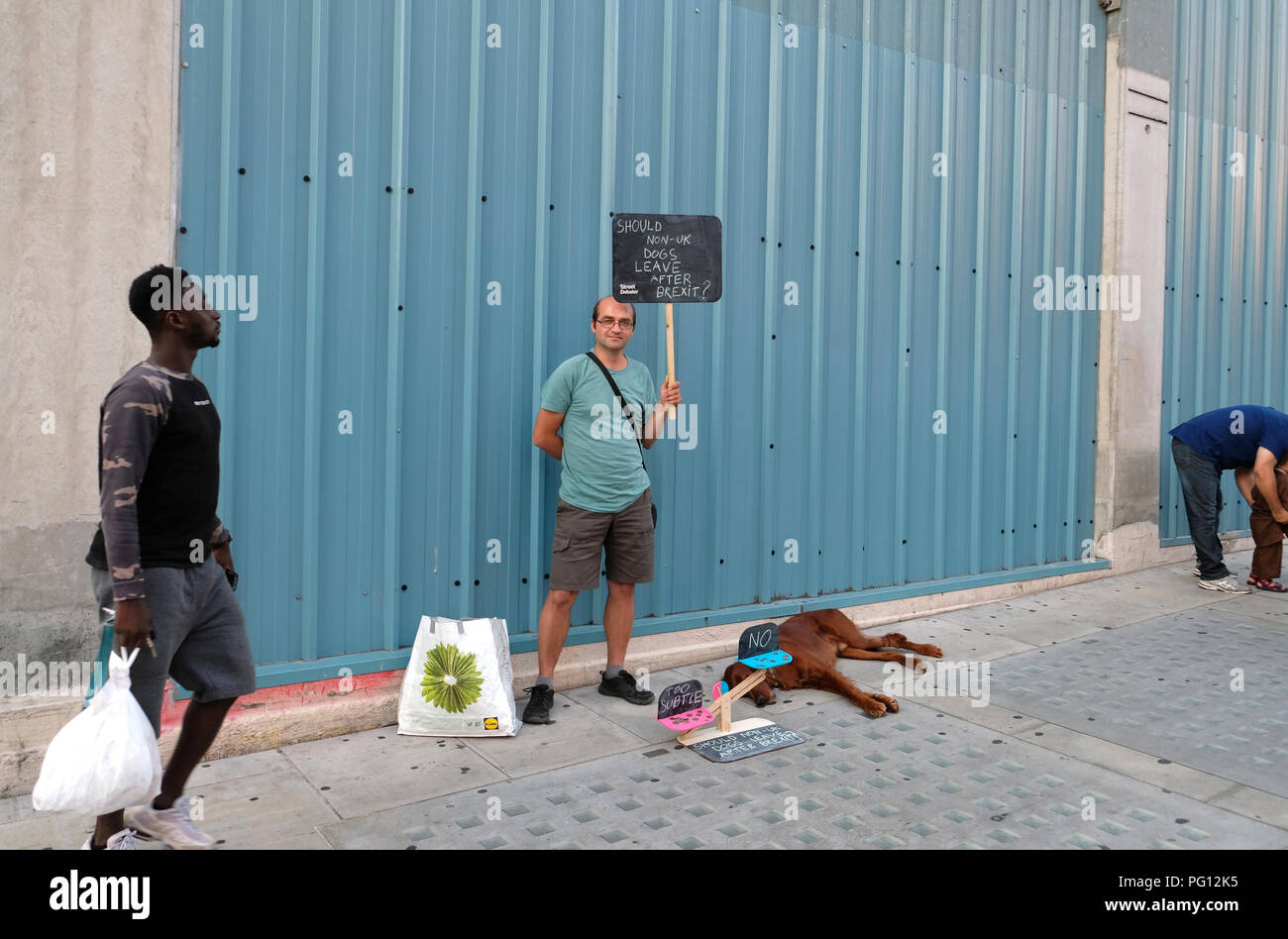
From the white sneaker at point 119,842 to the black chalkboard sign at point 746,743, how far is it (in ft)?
7.11

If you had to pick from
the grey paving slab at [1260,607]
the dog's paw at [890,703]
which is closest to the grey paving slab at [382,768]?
the dog's paw at [890,703]

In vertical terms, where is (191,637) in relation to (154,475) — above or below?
below

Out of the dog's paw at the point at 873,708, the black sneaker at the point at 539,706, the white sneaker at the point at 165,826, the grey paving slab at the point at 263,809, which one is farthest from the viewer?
the dog's paw at the point at 873,708

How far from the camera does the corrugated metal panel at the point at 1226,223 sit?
8.26 m

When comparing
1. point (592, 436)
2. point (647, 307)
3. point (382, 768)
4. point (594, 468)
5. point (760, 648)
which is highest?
point (647, 307)

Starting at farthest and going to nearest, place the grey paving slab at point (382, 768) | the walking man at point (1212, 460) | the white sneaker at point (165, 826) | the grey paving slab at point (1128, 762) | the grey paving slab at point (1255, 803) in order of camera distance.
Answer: the walking man at point (1212, 460) < the grey paving slab at point (1128, 762) < the grey paving slab at point (382, 768) < the grey paving slab at point (1255, 803) < the white sneaker at point (165, 826)

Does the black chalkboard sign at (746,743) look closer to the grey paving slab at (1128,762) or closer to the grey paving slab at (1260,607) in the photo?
the grey paving slab at (1128,762)

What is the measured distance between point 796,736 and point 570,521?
1.46 meters

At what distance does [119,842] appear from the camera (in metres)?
3.02

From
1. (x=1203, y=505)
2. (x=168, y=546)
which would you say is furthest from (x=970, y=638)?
(x=168, y=546)

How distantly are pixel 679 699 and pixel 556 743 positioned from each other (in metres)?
0.60

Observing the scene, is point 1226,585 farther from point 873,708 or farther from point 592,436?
point 592,436

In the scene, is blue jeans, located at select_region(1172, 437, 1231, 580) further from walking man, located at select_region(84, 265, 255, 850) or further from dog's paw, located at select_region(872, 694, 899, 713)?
walking man, located at select_region(84, 265, 255, 850)
